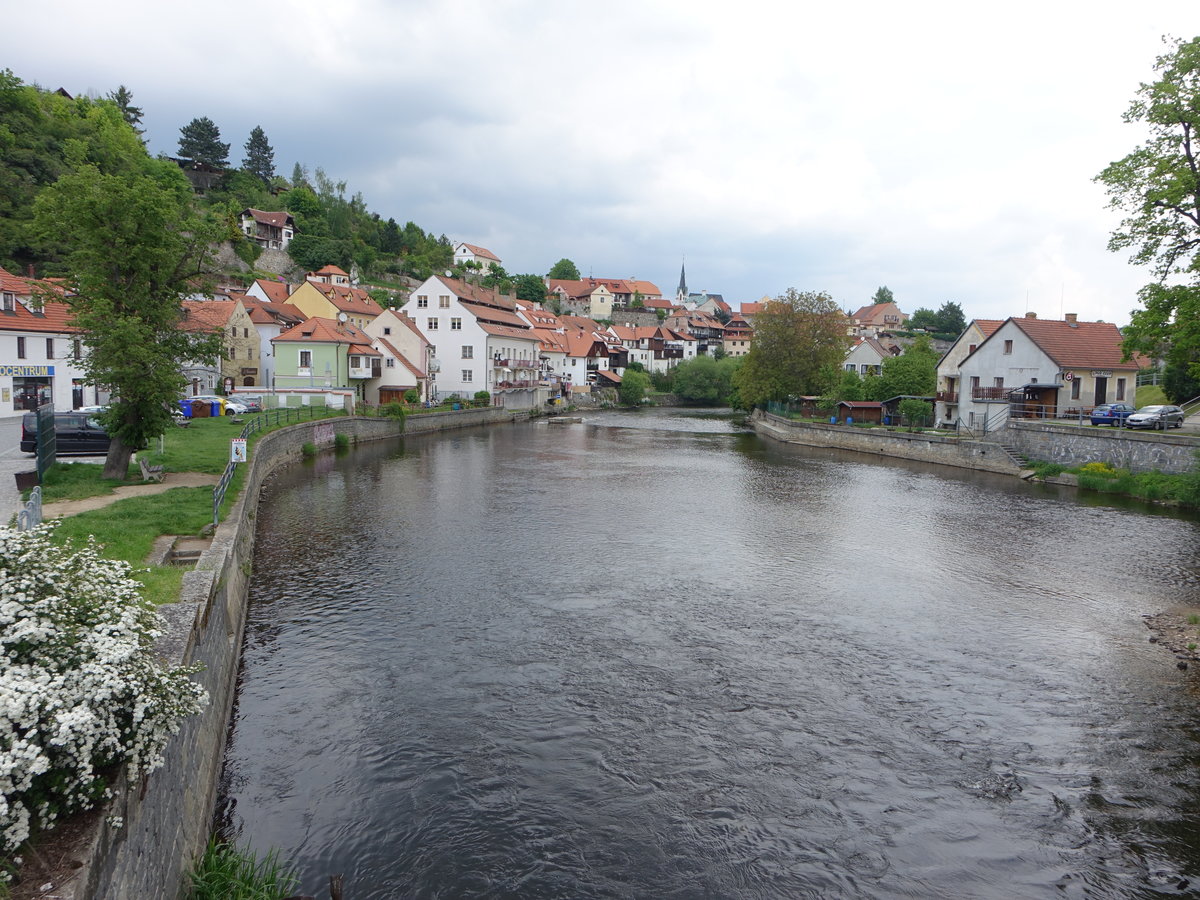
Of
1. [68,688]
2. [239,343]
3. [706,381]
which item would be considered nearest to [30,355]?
[239,343]

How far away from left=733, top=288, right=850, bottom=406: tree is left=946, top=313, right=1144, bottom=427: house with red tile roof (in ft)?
67.6

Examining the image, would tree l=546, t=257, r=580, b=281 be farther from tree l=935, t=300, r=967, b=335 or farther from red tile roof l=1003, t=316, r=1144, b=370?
red tile roof l=1003, t=316, r=1144, b=370

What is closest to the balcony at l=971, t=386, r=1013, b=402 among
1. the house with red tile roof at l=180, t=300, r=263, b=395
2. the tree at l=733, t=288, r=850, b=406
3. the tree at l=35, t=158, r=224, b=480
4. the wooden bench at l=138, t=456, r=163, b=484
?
the tree at l=733, t=288, r=850, b=406

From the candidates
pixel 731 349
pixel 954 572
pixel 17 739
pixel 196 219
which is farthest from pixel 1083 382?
pixel 731 349

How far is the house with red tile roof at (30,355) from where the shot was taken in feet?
124

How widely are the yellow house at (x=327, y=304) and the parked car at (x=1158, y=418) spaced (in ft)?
190

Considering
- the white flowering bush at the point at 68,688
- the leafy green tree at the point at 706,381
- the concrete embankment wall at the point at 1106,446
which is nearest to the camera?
the white flowering bush at the point at 68,688

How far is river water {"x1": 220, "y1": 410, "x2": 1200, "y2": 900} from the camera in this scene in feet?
Answer: 30.5

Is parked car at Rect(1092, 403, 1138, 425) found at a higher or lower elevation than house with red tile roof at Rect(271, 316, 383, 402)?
lower

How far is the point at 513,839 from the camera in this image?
9.49 metres

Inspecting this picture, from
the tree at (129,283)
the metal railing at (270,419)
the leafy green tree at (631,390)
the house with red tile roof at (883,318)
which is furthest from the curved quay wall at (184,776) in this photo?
the house with red tile roof at (883,318)

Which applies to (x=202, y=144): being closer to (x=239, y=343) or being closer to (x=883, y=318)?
(x=239, y=343)

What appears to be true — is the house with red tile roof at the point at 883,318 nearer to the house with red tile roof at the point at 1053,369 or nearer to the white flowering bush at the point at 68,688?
the house with red tile roof at the point at 1053,369

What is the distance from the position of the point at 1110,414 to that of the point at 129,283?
150 ft
